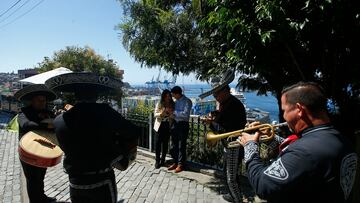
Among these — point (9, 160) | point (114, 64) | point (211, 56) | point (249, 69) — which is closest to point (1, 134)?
point (9, 160)

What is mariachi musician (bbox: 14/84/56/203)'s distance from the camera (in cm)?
496

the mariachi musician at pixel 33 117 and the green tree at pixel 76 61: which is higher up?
the green tree at pixel 76 61

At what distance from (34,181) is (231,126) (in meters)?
2.88

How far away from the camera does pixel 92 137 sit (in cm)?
317

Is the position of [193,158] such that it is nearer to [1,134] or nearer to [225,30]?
[225,30]

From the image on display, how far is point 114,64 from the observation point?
2641 cm

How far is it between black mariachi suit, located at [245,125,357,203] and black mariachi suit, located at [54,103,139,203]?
4.75ft

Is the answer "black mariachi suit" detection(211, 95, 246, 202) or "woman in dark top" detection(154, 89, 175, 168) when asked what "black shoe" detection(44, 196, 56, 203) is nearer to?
"woman in dark top" detection(154, 89, 175, 168)

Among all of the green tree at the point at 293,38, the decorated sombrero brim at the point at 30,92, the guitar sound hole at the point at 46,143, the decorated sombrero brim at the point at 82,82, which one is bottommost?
the guitar sound hole at the point at 46,143

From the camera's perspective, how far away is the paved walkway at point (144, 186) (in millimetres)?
5895

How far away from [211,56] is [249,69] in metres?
2.34

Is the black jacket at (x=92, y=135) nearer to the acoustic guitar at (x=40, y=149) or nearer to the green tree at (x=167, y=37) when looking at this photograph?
the acoustic guitar at (x=40, y=149)

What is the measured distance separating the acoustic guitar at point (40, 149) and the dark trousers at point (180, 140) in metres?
2.94

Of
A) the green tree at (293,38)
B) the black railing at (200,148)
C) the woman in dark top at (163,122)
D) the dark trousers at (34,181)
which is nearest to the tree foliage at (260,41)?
the green tree at (293,38)
